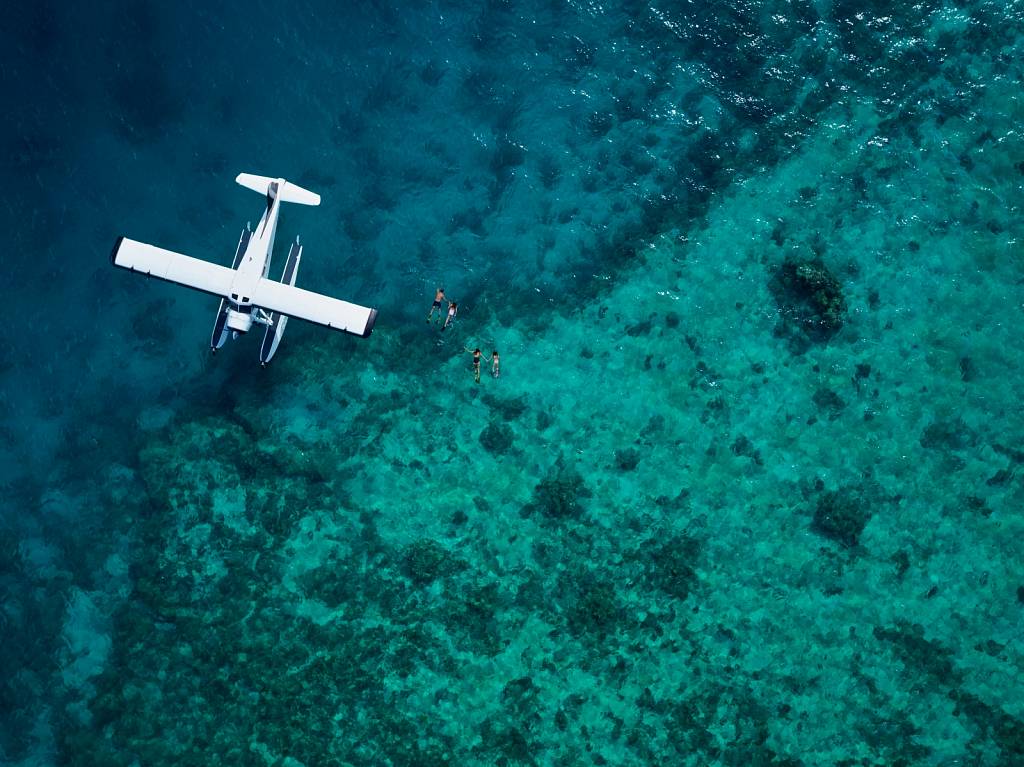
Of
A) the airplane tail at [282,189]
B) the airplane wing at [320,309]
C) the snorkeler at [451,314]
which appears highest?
the airplane tail at [282,189]

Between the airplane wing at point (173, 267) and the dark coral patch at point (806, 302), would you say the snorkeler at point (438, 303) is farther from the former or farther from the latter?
the dark coral patch at point (806, 302)

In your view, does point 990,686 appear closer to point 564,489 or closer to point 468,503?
point 564,489

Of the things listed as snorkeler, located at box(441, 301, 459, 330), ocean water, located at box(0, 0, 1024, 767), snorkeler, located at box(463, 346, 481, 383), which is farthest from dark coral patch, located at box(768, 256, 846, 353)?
snorkeler, located at box(441, 301, 459, 330)

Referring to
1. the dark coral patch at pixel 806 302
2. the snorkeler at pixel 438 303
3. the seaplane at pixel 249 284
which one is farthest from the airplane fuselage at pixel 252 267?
the dark coral patch at pixel 806 302

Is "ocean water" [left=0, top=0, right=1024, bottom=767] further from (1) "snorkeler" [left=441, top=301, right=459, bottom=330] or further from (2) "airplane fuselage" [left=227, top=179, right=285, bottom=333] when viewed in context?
(2) "airplane fuselage" [left=227, top=179, right=285, bottom=333]

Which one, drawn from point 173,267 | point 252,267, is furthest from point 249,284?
point 173,267

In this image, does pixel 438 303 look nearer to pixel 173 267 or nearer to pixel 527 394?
pixel 527 394
